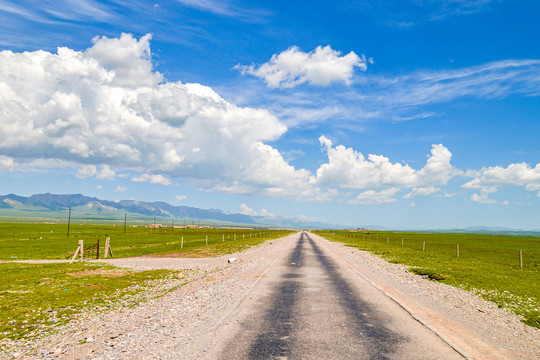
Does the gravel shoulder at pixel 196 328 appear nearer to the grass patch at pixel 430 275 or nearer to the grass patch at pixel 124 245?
the grass patch at pixel 430 275

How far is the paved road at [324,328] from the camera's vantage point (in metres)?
8.39

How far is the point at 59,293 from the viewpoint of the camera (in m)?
16.9

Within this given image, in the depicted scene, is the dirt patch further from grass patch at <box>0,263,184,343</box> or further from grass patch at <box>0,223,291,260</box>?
grass patch at <box>0,223,291,260</box>

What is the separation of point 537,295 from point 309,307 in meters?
13.7

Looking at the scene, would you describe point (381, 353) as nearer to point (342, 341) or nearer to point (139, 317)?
point (342, 341)

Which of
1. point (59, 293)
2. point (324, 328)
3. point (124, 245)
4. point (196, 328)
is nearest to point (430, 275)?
point (324, 328)

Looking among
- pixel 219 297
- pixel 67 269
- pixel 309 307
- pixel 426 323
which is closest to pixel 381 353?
pixel 426 323

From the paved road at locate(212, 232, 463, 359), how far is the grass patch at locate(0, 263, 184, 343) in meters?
6.96

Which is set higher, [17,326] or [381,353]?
[381,353]

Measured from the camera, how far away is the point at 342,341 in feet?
30.2

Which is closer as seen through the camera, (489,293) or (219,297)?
(219,297)

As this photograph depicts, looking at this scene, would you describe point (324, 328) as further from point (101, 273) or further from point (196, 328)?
point (101, 273)

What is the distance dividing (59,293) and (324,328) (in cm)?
1458

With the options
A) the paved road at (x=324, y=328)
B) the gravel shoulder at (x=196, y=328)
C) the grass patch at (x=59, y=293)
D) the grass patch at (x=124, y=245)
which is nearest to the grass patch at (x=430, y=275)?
the gravel shoulder at (x=196, y=328)
